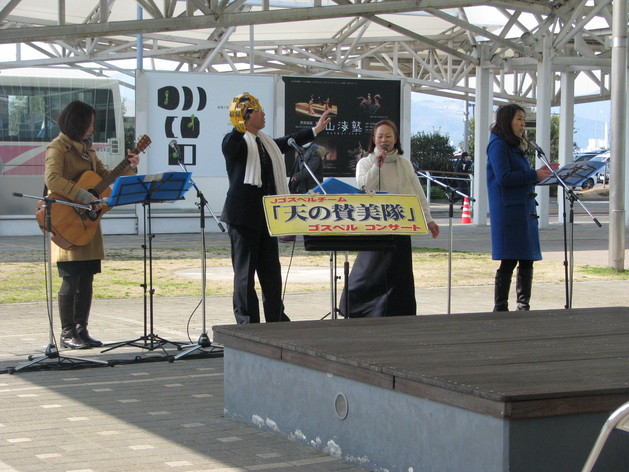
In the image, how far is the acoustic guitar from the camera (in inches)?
318

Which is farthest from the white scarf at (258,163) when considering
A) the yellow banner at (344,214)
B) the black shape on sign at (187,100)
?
the black shape on sign at (187,100)

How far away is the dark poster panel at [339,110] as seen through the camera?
802 inches

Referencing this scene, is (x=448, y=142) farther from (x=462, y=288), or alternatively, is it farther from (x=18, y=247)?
(x=462, y=288)

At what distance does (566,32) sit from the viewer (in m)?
20.6

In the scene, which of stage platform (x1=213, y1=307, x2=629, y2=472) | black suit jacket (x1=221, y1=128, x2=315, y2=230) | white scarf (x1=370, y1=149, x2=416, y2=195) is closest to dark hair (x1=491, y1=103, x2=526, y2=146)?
white scarf (x1=370, y1=149, x2=416, y2=195)

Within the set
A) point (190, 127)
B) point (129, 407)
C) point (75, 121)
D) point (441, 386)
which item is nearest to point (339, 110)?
Answer: point (190, 127)

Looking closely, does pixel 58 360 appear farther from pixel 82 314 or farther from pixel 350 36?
pixel 350 36

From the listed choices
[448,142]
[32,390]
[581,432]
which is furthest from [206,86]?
[448,142]

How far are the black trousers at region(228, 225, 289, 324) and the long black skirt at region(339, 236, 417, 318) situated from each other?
1.84 ft

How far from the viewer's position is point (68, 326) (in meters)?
8.37

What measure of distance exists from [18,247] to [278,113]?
5448 mm

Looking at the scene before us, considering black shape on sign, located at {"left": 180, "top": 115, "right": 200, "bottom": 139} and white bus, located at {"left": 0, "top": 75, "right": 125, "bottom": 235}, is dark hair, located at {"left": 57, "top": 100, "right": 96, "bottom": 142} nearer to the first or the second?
black shape on sign, located at {"left": 180, "top": 115, "right": 200, "bottom": 139}

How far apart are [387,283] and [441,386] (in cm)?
348

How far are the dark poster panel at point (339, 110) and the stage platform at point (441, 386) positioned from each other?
45.7ft
